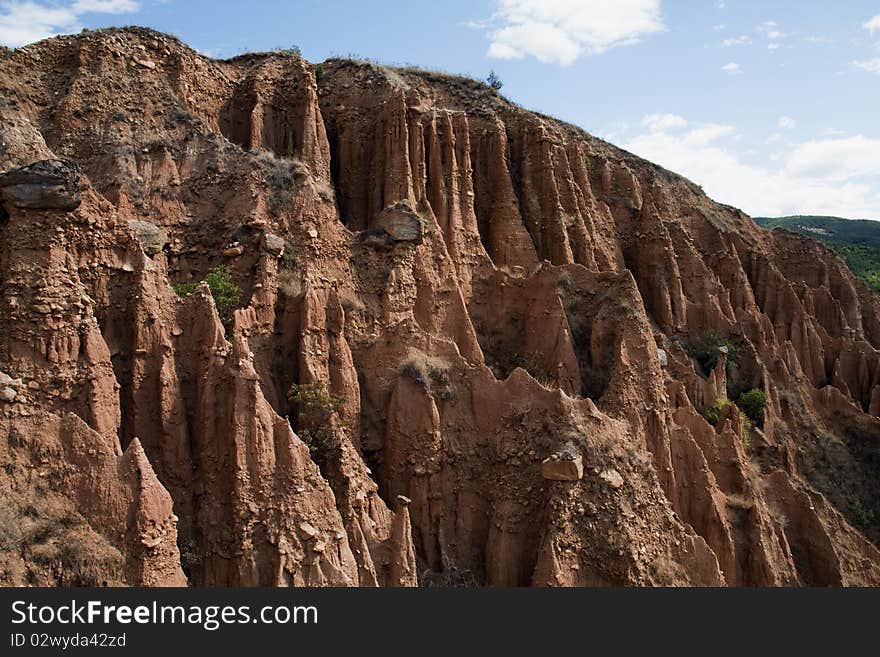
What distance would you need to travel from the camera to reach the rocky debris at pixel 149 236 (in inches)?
670

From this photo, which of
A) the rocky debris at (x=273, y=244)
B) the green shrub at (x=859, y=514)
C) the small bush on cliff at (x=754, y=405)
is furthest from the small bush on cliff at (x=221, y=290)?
the green shrub at (x=859, y=514)

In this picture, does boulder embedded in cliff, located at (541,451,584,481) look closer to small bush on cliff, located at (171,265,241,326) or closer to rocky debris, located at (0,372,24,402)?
small bush on cliff, located at (171,265,241,326)

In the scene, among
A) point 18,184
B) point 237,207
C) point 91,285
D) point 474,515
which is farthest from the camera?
point 237,207

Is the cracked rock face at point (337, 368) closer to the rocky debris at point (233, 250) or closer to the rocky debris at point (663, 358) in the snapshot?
the rocky debris at point (233, 250)

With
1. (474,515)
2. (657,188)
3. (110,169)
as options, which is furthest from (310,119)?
(657,188)

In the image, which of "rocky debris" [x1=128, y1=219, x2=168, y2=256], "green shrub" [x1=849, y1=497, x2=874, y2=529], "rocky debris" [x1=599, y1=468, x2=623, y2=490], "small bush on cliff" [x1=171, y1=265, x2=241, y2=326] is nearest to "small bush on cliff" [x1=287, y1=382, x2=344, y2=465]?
"small bush on cliff" [x1=171, y1=265, x2=241, y2=326]

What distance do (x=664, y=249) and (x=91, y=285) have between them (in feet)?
93.4

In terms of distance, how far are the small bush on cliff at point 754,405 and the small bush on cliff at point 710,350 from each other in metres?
1.96

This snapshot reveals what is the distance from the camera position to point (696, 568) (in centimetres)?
1869

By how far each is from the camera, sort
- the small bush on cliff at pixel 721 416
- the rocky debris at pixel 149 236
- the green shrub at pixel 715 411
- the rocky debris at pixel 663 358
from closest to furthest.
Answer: the rocky debris at pixel 149 236 → the rocky debris at pixel 663 358 → the small bush on cliff at pixel 721 416 → the green shrub at pixel 715 411

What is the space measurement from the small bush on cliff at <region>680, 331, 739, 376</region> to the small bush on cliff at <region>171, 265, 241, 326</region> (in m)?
23.3

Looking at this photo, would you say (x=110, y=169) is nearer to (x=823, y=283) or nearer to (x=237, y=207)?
(x=237, y=207)

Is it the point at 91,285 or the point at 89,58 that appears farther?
the point at 89,58

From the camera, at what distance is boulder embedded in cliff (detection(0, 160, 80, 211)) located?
556 inches
